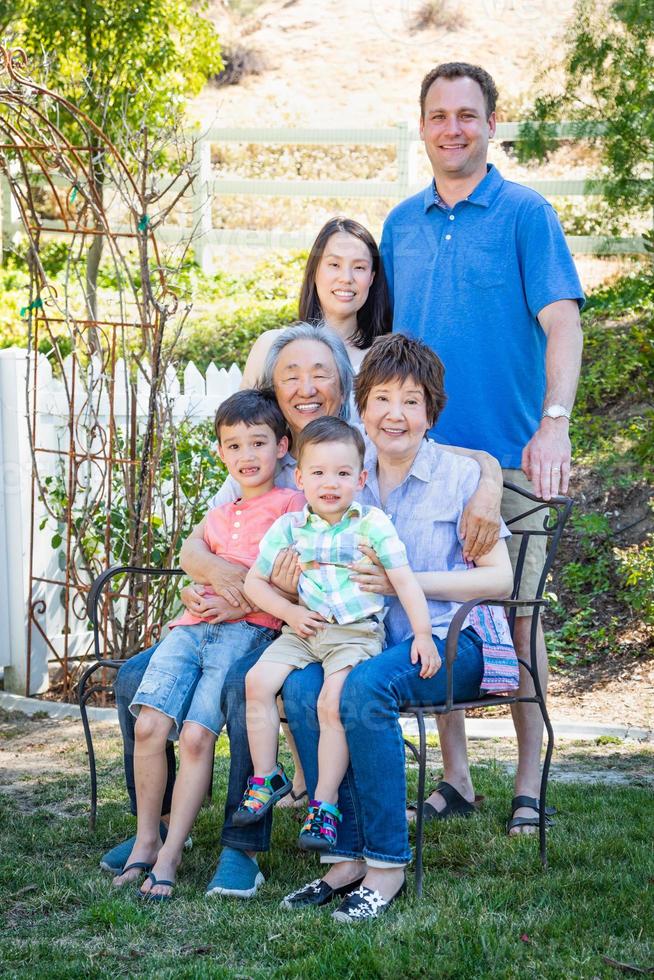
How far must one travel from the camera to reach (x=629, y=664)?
5242mm

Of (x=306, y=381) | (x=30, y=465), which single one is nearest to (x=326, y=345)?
(x=306, y=381)

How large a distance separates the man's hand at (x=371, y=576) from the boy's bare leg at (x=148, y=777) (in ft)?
2.04

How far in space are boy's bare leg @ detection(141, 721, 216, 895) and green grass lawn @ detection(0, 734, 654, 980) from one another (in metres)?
0.10

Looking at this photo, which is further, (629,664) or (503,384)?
(629,664)

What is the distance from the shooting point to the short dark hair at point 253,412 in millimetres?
3059

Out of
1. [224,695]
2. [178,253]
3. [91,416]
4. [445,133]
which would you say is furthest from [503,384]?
[178,253]

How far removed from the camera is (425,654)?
273 centimetres

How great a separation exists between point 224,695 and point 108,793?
100cm

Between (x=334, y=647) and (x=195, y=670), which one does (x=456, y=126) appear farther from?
(x=195, y=670)

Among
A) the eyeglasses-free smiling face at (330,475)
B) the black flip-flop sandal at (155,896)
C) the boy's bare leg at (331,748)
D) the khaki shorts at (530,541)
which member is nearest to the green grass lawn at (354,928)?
the black flip-flop sandal at (155,896)

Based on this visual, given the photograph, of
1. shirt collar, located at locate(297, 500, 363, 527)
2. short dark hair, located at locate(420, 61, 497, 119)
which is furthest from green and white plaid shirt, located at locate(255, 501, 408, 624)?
short dark hair, located at locate(420, 61, 497, 119)

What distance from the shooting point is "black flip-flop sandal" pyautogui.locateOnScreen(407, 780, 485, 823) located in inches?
135

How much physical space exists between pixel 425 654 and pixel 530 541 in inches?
32.3

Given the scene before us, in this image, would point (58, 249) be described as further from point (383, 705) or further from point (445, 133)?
point (383, 705)
